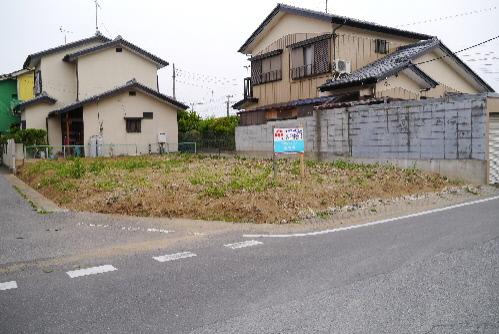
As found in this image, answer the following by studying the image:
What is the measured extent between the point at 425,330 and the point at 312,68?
2283 centimetres

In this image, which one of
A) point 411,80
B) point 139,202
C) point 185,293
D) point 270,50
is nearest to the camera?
point 185,293

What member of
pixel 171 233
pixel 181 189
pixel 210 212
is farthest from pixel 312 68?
pixel 171 233

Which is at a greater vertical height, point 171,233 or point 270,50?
point 270,50

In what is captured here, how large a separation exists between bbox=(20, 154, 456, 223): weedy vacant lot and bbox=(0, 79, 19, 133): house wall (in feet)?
78.4

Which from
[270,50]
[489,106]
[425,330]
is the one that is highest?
[270,50]

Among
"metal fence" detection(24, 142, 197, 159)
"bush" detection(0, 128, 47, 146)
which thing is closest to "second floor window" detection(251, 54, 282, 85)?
"metal fence" detection(24, 142, 197, 159)

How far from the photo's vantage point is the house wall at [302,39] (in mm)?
24281

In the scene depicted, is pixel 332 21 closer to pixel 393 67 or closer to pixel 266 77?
pixel 393 67

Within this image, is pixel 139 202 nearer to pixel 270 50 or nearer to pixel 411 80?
pixel 411 80

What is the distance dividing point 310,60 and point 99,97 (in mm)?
14057

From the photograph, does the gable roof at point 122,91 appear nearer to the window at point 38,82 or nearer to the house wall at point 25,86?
the window at point 38,82

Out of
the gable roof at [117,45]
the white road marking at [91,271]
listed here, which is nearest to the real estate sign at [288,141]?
the white road marking at [91,271]

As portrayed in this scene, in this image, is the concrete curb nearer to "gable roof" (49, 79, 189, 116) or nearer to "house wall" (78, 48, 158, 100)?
"gable roof" (49, 79, 189, 116)

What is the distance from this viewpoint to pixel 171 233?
7.89 m
